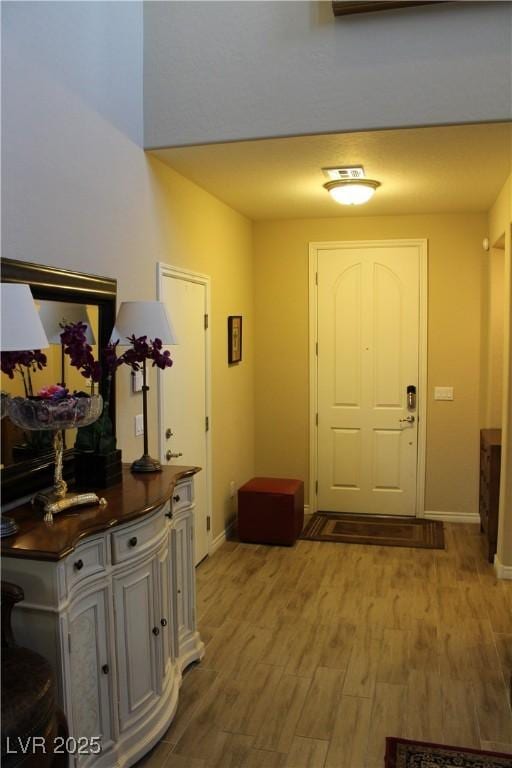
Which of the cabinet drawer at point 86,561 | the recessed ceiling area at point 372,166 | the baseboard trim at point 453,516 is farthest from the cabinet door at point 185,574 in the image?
the baseboard trim at point 453,516

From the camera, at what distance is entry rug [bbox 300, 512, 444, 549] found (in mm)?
5228

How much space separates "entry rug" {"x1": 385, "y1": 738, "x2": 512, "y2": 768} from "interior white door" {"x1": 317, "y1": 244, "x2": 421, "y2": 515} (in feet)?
10.8

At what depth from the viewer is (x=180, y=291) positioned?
4281mm

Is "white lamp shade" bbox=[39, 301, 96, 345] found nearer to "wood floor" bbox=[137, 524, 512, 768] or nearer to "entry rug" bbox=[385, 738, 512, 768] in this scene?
"wood floor" bbox=[137, 524, 512, 768]

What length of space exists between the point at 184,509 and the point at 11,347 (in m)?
1.49

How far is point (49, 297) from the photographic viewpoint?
2.74 meters

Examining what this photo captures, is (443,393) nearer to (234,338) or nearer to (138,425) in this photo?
(234,338)

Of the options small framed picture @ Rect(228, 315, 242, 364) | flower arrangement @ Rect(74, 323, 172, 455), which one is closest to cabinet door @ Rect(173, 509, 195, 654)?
flower arrangement @ Rect(74, 323, 172, 455)

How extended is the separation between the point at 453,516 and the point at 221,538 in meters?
2.07

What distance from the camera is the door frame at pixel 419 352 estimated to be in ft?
18.7

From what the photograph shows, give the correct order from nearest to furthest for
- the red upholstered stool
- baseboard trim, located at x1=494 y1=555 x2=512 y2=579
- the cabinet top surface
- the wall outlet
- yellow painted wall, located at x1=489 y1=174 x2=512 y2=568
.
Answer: the cabinet top surface, the wall outlet, yellow painted wall, located at x1=489 y1=174 x2=512 y2=568, baseboard trim, located at x1=494 y1=555 x2=512 y2=579, the red upholstered stool

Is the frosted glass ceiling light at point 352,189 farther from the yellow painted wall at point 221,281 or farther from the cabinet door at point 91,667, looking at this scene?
the cabinet door at point 91,667

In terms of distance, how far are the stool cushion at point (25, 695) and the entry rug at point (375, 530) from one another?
3516 millimetres

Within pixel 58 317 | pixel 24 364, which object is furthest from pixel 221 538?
pixel 24 364
